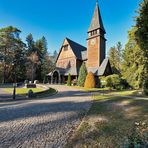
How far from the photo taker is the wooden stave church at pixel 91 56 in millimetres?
32781

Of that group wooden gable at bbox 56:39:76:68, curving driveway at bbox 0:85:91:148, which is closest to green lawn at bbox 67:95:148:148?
curving driveway at bbox 0:85:91:148

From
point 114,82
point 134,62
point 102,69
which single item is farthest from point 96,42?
point 134,62

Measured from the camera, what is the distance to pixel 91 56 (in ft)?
112

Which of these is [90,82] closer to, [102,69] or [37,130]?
[102,69]

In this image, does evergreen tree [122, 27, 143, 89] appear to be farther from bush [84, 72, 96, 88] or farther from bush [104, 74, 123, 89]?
bush [84, 72, 96, 88]

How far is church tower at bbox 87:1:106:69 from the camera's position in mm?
33025

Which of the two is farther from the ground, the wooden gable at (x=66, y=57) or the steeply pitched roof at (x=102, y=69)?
the wooden gable at (x=66, y=57)

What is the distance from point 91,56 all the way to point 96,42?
341 centimetres

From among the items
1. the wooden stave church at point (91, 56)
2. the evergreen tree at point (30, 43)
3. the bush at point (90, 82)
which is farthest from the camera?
the evergreen tree at point (30, 43)

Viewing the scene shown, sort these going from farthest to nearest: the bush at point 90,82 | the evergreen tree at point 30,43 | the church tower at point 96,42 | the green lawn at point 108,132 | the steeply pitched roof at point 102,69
A: the evergreen tree at point 30,43 < the church tower at point 96,42 < the steeply pitched roof at point 102,69 < the bush at point 90,82 < the green lawn at point 108,132

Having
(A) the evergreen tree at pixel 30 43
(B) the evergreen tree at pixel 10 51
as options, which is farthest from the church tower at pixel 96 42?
(A) the evergreen tree at pixel 30 43

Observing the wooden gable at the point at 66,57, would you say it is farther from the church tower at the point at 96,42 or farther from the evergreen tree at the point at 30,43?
the evergreen tree at the point at 30,43

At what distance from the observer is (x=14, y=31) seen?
151 ft

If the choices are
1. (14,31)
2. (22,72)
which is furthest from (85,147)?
(14,31)
